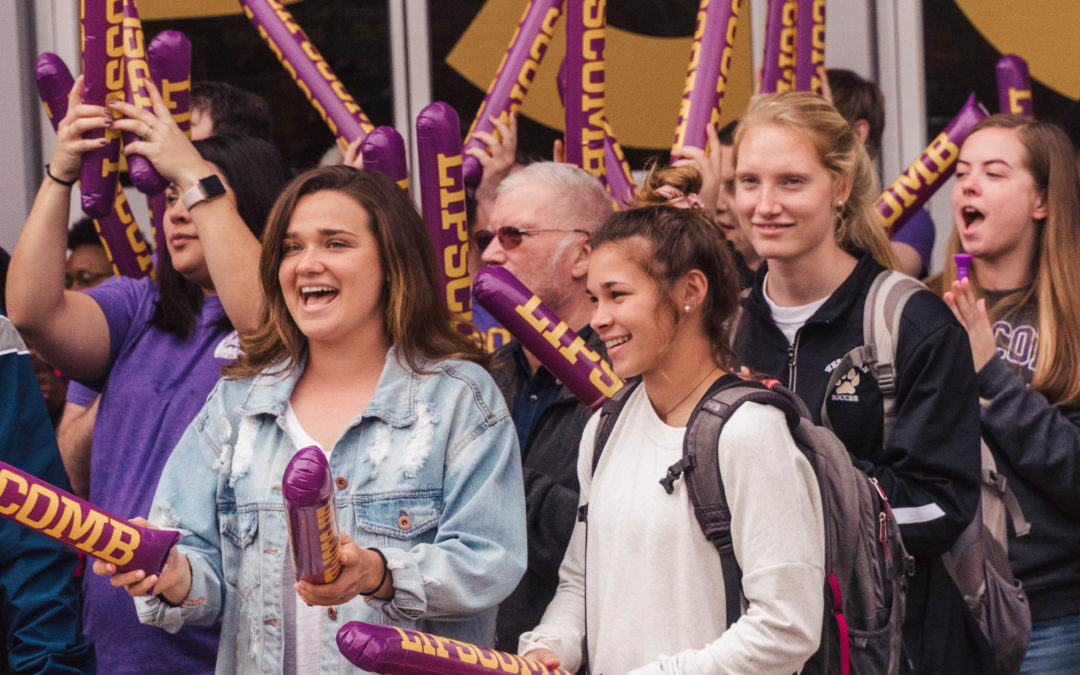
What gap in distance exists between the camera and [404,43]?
4.98 m

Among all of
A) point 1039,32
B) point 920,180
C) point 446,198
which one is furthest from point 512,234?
point 1039,32

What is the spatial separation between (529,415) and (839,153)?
88 cm

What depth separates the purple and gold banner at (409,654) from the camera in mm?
1905

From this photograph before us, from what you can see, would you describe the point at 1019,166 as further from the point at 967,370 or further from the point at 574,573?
the point at 574,573

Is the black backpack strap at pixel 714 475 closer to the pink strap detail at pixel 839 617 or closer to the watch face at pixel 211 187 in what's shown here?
the pink strap detail at pixel 839 617

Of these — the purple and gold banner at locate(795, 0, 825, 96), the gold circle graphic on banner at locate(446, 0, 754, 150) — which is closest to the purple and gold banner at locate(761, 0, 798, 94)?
the purple and gold banner at locate(795, 0, 825, 96)

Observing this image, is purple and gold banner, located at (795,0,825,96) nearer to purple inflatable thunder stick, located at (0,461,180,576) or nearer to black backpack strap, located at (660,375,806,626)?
black backpack strap, located at (660,375,806,626)

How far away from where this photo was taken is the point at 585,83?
11.3 feet

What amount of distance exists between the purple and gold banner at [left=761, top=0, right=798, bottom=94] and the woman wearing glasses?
150 cm

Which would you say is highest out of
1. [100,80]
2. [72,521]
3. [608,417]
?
[100,80]

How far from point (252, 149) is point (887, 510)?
1.60m

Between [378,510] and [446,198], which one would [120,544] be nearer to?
[378,510]

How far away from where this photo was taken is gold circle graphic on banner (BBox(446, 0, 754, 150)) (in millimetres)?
4961

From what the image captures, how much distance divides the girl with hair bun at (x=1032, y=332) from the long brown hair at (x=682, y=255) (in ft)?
2.50
